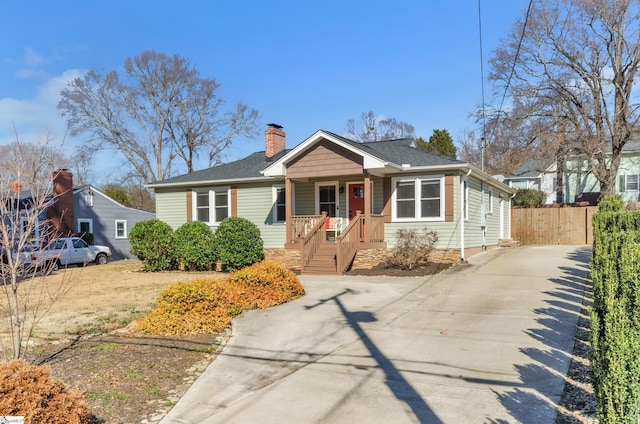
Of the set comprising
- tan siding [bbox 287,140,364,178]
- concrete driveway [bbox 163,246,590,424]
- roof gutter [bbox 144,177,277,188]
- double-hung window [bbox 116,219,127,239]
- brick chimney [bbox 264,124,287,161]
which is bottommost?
concrete driveway [bbox 163,246,590,424]

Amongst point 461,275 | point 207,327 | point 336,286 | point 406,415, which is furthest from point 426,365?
point 461,275

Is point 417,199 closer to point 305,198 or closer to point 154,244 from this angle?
point 305,198

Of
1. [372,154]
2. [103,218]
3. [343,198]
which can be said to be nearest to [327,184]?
[343,198]

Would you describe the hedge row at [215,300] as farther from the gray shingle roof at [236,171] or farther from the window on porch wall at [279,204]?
the gray shingle roof at [236,171]

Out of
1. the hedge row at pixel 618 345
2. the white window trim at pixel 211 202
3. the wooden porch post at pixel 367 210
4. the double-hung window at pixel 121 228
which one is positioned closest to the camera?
the hedge row at pixel 618 345

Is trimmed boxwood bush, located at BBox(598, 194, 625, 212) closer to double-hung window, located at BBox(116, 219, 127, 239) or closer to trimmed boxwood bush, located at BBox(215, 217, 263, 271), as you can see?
trimmed boxwood bush, located at BBox(215, 217, 263, 271)

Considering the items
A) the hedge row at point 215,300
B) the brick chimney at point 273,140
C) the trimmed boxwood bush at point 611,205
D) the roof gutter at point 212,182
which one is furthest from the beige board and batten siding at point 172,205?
the trimmed boxwood bush at point 611,205

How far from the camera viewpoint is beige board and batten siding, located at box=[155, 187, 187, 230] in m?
20.1

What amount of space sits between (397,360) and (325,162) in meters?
10.4

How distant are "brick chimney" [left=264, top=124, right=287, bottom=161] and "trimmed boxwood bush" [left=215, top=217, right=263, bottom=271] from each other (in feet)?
16.5

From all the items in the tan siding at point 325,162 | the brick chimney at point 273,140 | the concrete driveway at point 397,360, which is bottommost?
the concrete driveway at point 397,360

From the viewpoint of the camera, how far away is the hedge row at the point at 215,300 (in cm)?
706

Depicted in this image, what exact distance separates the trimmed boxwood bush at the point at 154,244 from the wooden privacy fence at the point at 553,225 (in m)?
17.6

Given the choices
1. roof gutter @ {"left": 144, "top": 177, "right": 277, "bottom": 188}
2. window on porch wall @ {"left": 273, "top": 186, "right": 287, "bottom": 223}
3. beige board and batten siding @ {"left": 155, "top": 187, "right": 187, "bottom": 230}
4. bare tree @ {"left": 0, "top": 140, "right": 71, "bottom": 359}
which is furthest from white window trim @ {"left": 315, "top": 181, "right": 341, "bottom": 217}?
bare tree @ {"left": 0, "top": 140, "right": 71, "bottom": 359}
